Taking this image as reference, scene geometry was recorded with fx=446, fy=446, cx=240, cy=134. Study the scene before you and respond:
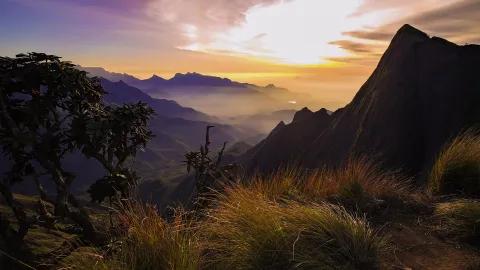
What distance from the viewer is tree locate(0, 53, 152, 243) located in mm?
8148

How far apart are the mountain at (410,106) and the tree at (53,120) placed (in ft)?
170

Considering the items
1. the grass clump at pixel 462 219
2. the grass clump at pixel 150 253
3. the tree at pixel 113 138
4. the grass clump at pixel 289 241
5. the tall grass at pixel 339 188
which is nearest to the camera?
the grass clump at pixel 150 253

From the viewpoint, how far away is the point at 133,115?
916 cm

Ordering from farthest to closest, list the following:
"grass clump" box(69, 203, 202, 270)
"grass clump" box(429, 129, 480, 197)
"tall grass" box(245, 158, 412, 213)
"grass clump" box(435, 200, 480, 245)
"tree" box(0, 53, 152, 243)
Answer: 1. "grass clump" box(429, 129, 480, 197)
2. "tall grass" box(245, 158, 412, 213)
3. "tree" box(0, 53, 152, 243)
4. "grass clump" box(435, 200, 480, 245)
5. "grass clump" box(69, 203, 202, 270)

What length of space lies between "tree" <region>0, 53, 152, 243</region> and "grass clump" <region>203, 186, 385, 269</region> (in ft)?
11.6

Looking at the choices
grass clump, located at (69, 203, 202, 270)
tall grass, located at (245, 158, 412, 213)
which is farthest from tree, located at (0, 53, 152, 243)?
grass clump, located at (69, 203, 202, 270)

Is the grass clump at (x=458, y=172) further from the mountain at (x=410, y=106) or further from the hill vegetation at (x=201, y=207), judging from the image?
the mountain at (x=410, y=106)

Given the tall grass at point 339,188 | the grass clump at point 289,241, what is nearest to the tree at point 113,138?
the tall grass at point 339,188

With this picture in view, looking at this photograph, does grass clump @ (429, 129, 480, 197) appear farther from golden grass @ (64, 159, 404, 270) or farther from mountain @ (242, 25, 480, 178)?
mountain @ (242, 25, 480, 178)

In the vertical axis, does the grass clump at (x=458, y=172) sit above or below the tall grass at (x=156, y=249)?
above

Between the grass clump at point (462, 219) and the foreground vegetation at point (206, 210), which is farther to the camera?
the grass clump at point (462, 219)

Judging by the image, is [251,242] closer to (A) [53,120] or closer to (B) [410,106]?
(A) [53,120]

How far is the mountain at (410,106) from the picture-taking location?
62938 millimetres

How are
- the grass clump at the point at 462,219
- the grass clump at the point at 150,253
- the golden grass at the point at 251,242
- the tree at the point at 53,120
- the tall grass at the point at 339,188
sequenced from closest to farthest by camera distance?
the grass clump at the point at 150,253 < the golden grass at the point at 251,242 < the grass clump at the point at 462,219 < the tree at the point at 53,120 < the tall grass at the point at 339,188
